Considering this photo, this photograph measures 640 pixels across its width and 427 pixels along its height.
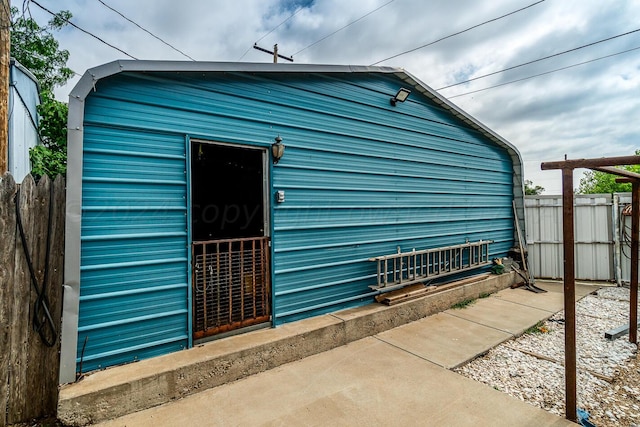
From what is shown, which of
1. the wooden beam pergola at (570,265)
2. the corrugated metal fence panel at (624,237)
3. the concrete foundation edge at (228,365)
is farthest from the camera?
the corrugated metal fence panel at (624,237)

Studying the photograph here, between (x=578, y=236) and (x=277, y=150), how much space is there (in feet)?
24.5

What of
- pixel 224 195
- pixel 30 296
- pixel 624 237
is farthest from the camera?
pixel 624 237

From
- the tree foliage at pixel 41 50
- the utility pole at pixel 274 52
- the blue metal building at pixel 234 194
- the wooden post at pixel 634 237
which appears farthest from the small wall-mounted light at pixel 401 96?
the tree foliage at pixel 41 50

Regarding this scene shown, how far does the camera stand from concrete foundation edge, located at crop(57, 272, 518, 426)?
225 centimetres

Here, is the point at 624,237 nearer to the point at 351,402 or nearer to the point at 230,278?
the point at 351,402

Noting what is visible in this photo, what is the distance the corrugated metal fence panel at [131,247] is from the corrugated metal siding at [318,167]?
0.05ft

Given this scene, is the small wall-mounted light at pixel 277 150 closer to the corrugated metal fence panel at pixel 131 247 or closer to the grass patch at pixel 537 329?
the corrugated metal fence panel at pixel 131 247

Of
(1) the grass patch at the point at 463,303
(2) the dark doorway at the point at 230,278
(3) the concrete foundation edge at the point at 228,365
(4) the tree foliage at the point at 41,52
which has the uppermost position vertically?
(4) the tree foliage at the point at 41,52

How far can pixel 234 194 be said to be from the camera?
18.2ft

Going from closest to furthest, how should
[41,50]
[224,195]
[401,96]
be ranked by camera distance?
1. [401,96]
2. [224,195]
3. [41,50]

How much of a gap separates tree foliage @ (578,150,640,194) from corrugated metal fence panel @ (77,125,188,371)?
832 inches

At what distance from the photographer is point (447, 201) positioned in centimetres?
576

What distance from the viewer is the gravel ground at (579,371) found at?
8.37 feet

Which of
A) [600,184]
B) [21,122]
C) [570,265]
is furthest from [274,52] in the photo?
[600,184]
